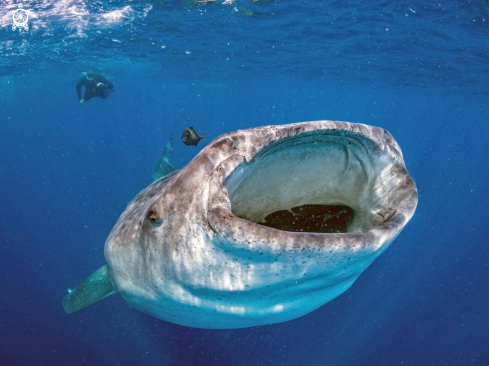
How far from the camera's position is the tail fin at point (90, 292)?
3.29 m

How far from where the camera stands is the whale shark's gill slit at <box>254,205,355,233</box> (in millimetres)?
2227

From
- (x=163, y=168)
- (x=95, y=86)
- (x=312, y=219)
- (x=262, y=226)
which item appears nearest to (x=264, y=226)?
(x=262, y=226)

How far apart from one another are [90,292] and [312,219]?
2.56 meters

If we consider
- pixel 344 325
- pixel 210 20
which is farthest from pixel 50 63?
pixel 344 325

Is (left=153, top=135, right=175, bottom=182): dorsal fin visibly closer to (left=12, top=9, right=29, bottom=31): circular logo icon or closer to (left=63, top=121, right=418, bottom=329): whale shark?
(left=63, top=121, right=418, bottom=329): whale shark

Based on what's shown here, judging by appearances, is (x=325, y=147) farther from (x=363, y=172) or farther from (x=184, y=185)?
(x=184, y=185)

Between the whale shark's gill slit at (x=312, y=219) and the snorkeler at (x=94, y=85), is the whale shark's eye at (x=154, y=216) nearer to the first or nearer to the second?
the whale shark's gill slit at (x=312, y=219)

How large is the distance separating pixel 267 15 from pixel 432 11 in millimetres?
6257

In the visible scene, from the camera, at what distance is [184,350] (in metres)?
7.06

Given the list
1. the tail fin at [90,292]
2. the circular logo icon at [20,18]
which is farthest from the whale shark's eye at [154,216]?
the circular logo icon at [20,18]

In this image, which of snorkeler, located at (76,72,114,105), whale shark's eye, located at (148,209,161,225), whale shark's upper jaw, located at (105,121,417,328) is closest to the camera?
whale shark's upper jaw, located at (105,121,417,328)

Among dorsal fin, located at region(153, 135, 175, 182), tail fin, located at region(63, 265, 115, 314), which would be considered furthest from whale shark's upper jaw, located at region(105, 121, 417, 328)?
dorsal fin, located at region(153, 135, 175, 182)

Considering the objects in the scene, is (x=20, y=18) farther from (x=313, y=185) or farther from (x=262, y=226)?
(x=262, y=226)

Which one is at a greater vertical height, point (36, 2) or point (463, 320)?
point (36, 2)
